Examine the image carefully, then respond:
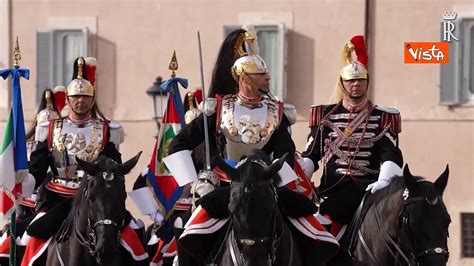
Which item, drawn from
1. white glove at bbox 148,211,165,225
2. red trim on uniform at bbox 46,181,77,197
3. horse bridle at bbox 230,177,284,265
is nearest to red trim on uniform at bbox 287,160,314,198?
horse bridle at bbox 230,177,284,265

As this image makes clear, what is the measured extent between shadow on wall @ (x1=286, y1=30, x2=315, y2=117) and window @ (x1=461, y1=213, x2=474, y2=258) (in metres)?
3.52

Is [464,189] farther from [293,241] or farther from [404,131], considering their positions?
[293,241]

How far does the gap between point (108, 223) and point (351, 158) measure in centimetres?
260

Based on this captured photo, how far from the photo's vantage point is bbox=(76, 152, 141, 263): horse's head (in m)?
16.1

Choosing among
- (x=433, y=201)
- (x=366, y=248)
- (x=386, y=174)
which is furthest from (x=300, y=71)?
(x=433, y=201)

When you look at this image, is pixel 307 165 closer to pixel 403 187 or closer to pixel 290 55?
pixel 403 187

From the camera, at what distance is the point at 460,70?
33219mm

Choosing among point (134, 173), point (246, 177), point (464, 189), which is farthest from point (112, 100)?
point (246, 177)

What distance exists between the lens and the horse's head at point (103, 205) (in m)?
16.1

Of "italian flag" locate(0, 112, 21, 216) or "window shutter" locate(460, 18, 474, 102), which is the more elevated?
"window shutter" locate(460, 18, 474, 102)

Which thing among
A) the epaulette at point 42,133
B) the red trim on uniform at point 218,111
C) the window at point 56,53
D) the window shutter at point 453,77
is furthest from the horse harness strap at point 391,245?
the window at point 56,53

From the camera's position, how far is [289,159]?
51.5 feet

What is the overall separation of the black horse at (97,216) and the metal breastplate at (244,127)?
1.08 meters

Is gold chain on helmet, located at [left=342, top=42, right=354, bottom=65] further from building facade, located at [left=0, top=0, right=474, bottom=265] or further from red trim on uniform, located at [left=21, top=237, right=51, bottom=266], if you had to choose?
building facade, located at [left=0, top=0, right=474, bottom=265]
